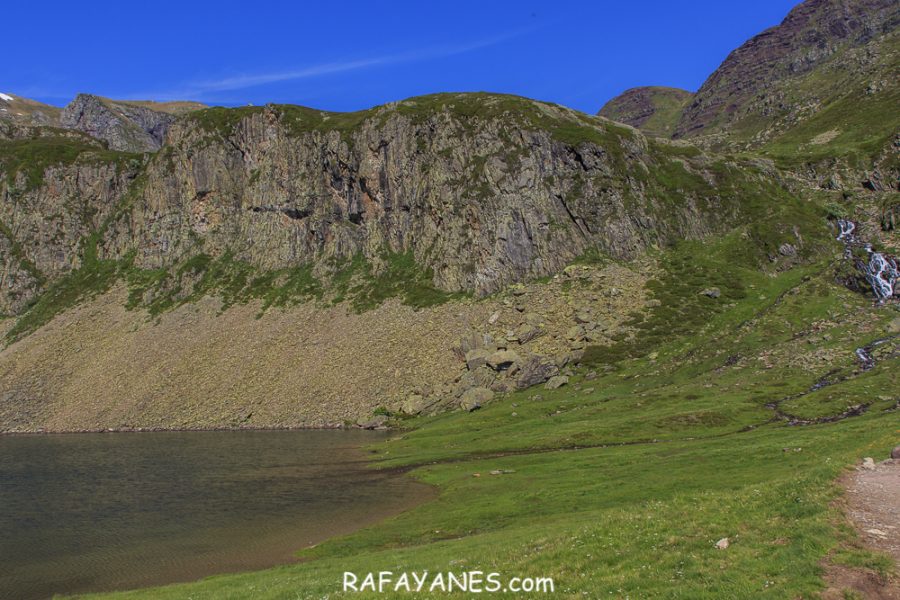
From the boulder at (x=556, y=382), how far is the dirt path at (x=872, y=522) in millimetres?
83850

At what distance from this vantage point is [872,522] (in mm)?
23812

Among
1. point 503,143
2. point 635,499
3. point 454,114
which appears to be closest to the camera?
point 635,499

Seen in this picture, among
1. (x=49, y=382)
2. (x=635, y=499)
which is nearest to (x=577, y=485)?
(x=635, y=499)

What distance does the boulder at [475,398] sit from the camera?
383ft

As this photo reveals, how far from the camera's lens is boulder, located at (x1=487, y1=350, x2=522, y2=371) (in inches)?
4948

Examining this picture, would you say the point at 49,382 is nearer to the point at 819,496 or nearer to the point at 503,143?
the point at 503,143

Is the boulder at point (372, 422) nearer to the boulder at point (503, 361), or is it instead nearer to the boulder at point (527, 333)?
the boulder at point (503, 361)

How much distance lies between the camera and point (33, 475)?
8806cm

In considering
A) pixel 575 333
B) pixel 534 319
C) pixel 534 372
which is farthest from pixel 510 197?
pixel 534 372

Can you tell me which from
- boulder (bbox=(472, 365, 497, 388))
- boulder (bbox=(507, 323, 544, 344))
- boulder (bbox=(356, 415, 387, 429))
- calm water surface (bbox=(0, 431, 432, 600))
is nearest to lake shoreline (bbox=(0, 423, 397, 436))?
boulder (bbox=(356, 415, 387, 429))

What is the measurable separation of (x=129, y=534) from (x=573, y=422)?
2539 inches

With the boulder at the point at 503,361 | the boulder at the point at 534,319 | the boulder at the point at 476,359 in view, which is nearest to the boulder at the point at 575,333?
the boulder at the point at 534,319

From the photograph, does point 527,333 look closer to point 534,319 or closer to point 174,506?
point 534,319

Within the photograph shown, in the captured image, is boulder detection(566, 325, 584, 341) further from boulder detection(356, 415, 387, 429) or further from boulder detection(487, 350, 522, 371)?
boulder detection(356, 415, 387, 429)
